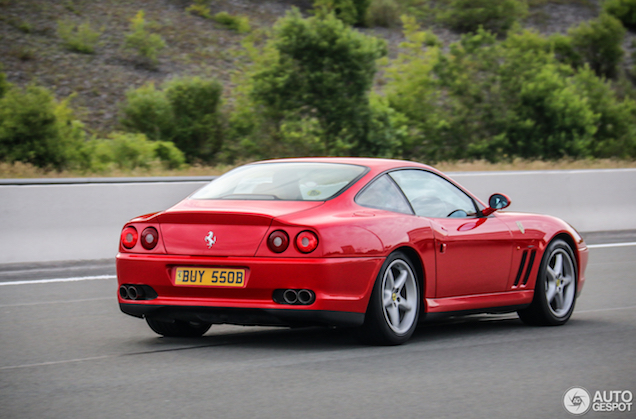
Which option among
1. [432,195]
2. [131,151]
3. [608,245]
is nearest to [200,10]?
[131,151]

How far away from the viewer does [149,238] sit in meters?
6.11

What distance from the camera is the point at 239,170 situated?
7008 mm

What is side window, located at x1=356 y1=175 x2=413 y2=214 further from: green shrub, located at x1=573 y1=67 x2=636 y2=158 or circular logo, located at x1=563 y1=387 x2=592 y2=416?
green shrub, located at x1=573 y1=67 x2=636 y2=158

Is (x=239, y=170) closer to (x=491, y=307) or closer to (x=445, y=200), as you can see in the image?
(x=445, y=200)

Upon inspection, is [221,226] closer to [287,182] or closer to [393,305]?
[287,182]

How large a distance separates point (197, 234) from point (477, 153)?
41728 millimetres

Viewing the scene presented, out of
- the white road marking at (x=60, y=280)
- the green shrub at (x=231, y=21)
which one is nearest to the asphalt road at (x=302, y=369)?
the white road marking at (x=60, y=280)

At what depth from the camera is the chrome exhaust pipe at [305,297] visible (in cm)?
569

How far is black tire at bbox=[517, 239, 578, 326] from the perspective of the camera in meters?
7.35

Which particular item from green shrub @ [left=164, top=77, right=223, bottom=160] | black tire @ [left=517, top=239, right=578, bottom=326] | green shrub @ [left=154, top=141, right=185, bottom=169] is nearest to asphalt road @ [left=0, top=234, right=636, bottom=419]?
black tire @ [left=517, top=239, right=578, bottom=326]

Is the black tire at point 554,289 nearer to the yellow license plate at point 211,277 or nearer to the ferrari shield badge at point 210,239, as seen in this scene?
the yellow license plate at point 211,277

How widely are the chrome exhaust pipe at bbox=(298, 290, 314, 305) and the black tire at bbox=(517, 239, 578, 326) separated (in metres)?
2.41

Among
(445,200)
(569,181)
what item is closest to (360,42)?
(569,181)

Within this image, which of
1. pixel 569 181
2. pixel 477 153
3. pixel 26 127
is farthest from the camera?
pixel 477 153
